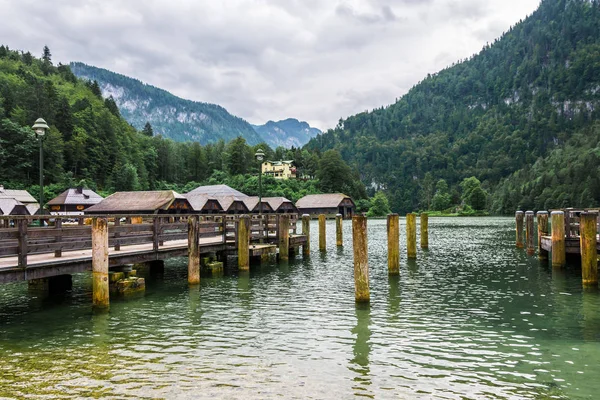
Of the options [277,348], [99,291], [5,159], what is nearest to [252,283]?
[99,291]

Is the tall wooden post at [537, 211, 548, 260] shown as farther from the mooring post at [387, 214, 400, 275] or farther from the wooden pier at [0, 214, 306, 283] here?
the wooden pier at [0, 214, 306, 283]

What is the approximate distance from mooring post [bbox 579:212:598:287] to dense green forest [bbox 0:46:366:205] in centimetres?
10607

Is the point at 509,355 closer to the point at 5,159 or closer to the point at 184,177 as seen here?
the point at 5,159

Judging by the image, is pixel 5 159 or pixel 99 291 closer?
pixel 99 291

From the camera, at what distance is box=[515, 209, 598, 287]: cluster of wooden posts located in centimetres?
1700

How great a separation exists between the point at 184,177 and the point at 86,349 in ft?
522

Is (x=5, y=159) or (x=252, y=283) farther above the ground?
(x=5, y=159)

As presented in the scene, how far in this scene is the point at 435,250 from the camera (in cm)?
3566

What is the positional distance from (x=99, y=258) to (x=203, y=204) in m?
66.7

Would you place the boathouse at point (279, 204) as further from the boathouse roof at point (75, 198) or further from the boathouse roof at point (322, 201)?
the boathouse roof at point (75, 198)

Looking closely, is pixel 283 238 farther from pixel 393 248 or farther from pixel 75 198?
pixel 75 198

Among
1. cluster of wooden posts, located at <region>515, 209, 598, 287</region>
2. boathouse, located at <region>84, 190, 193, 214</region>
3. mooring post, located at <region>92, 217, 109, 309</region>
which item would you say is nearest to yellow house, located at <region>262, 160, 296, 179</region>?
boathouse, located at <region>84, 190, 193, 214</region>

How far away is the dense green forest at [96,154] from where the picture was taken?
106 m

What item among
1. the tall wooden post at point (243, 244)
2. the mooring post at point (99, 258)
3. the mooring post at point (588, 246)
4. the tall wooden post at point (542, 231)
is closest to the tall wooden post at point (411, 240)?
the tall wooden post at point (542, 231)
